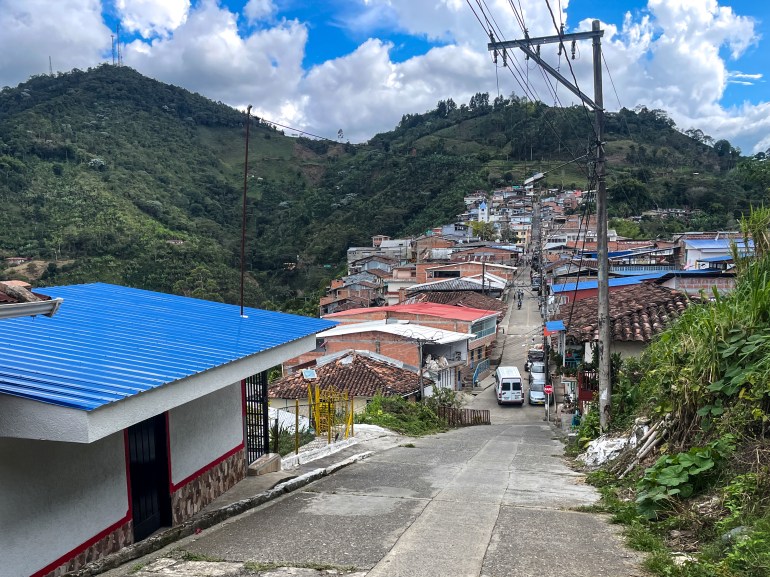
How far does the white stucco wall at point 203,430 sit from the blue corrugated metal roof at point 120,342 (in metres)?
0.97

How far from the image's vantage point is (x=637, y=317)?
1587 centimetres

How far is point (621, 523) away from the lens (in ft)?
21.3

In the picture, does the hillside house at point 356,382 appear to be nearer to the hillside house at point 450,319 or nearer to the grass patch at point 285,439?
the grass patch at point 285,439

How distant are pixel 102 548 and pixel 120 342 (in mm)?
1927

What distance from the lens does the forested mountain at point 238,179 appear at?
6325 centimetres

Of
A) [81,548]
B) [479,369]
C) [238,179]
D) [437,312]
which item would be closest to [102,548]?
[81,548]

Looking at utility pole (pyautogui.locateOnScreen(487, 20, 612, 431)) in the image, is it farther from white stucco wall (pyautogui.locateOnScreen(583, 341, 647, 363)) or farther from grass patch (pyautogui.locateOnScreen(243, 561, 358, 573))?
grass patch (pyautogui.locateOnScreen(243, 561, 358, 573))

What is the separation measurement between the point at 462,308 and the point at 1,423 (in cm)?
3891

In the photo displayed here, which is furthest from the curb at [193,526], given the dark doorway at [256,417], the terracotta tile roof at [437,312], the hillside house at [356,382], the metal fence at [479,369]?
the metal fence at [479,369]

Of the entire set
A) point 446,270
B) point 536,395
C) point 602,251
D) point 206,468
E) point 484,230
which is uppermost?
point 484,230

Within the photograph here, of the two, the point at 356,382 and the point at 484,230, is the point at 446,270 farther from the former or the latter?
the point at 356,382

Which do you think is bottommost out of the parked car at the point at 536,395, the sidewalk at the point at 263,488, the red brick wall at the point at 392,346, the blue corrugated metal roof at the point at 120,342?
the parked car at the point at 536,395

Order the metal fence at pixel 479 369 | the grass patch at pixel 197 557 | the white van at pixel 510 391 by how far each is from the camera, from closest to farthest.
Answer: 1. the grass patch at pixel 197 557
2. the white van at pixel 510 391
3. the metal fence at pixel 479 369

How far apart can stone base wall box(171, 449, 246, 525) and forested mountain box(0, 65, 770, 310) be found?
4002cm
